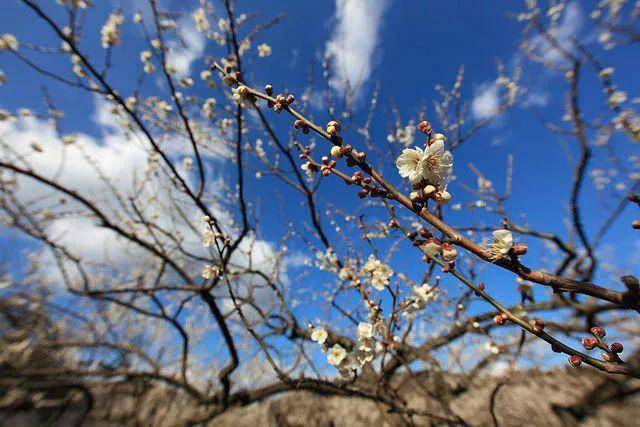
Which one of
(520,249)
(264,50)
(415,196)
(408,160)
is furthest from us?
(264,50)

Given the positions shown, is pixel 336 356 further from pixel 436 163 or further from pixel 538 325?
pixel 436 163

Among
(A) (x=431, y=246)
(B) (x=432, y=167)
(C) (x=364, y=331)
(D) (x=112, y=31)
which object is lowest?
(C) (x=364, y=331)

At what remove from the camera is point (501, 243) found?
94 centimetres

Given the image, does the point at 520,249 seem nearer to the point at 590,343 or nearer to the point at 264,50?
the point at 590,343

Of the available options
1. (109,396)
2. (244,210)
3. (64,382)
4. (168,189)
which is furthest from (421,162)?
(109,396)

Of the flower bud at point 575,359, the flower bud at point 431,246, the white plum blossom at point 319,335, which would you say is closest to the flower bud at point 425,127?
the flower bud at point 431,246

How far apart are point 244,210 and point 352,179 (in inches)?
93.9

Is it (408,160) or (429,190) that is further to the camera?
(408,160)

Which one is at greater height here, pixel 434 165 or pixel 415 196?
pixel 434 165

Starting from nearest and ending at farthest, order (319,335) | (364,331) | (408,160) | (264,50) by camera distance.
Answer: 1. (408,160)
2. (364,331)
3. (319,335)
4. (264,50)

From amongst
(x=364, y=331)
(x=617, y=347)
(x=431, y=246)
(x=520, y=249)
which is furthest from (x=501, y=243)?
(x=364, y=331)

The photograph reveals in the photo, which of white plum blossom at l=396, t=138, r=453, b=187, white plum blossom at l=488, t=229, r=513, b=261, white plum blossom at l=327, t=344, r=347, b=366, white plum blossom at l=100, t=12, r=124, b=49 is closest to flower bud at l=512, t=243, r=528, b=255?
white plum blossom at l=488, t=229, r=513, b=261

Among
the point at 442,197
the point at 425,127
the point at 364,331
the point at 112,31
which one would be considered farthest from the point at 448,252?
the point at 112,31

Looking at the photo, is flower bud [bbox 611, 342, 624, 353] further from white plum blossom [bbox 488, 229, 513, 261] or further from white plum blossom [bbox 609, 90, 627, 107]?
white plum blossom [bbox 609, 90, 627, 107]
